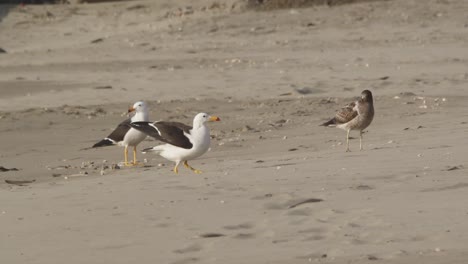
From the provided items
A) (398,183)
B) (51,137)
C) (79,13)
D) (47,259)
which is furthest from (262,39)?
(47,259)

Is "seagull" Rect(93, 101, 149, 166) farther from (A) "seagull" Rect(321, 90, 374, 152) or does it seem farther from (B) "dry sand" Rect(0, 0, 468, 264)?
(A) "seagull" Rect(321, 90, 374, 152)

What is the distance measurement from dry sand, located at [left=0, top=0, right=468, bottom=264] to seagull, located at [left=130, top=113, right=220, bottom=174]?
0.17m

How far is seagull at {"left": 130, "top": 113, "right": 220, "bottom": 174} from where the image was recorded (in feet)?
39.7

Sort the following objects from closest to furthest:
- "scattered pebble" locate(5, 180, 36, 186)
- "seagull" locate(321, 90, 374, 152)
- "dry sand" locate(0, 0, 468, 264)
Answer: "dry sand" locate(0, 0, 468, 264) → "scattered pebble" locate(5, 180, 36, 186) → "seagull" locate(321, 90, 374, 152)

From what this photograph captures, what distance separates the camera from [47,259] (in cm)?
828

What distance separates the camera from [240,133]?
15.7m

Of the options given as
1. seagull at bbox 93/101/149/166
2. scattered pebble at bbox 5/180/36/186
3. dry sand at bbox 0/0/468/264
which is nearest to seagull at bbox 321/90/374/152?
dry sand at bbox 0/0/468/264

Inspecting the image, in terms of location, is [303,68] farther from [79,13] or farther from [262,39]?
[79,13]

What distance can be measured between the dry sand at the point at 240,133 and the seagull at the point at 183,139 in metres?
0.17

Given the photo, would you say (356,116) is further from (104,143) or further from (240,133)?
(104,143)

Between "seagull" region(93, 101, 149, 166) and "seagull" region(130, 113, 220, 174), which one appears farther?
"seagull" region(93, 101, 149, 166)

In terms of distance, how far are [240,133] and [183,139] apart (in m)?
3.55

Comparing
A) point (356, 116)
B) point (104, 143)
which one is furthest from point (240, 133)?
point (356, 116)

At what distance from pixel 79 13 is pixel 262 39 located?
6.80m
